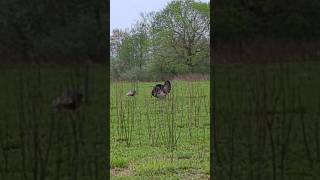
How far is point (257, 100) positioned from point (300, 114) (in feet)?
0.23

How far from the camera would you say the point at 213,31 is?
0.85 m

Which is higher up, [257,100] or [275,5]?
[275,5]

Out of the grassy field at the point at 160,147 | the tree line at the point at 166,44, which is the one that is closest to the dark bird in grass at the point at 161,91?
the grassy field at the point at 160,147

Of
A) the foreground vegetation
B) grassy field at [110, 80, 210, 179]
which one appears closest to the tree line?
grassy field at [110, 80, 210, 179]

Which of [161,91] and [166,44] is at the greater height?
[166,44]

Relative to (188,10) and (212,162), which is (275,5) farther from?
(188,10)

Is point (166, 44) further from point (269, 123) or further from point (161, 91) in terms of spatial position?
point (269, 123)

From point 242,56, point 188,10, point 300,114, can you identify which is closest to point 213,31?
point 242,56
